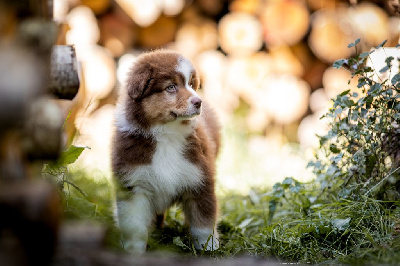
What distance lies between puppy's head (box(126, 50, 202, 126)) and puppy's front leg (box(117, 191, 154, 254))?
44 centimetres

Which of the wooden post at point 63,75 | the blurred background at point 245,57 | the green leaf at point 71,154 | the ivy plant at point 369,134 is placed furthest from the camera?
the blurred background at point 245,57

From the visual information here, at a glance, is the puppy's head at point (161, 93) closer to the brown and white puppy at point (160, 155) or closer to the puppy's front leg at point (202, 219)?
the brown and white puppy at point (160, 155)

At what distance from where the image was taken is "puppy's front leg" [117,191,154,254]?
2600 mm

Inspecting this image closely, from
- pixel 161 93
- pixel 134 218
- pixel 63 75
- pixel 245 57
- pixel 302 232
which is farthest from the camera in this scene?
pixel 245 57

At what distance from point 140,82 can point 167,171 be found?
1.77 ft

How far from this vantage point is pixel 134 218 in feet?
8.66

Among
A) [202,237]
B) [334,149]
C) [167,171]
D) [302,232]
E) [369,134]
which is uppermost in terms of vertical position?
[369,134]

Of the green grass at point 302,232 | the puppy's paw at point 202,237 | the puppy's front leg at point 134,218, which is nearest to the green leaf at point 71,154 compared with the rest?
the green grass at point 302,232

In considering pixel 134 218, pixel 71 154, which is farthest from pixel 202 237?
pixel 71 154

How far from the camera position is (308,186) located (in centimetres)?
328

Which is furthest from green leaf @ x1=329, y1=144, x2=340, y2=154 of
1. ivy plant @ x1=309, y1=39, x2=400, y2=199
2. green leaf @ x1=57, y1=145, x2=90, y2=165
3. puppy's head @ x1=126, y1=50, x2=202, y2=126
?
green leaf @ x1=57, y1=145, x2=90, y2=165

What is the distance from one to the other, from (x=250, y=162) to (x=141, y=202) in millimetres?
2696

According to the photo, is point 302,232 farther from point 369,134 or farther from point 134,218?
point 134,218

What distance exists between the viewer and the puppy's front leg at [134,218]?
8.53ft
